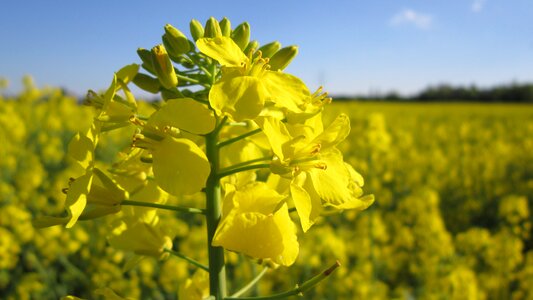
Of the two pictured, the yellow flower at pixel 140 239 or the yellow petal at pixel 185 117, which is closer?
the yellow petal at pixel 185 117

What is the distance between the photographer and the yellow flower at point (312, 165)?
115 cm

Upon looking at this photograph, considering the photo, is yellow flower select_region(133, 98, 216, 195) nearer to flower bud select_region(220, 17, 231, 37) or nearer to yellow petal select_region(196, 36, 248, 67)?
yellow petal select_region(196, 36, 248, 67)

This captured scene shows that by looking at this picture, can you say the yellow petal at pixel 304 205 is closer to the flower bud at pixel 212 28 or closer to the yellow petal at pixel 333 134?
the yellow petal at pixel 333 134

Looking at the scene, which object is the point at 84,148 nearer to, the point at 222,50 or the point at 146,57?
the point at 146,57

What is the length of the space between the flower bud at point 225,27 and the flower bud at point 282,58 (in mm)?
182

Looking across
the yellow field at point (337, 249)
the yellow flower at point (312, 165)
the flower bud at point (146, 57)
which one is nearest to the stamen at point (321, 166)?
the yellow flower at point (312, 165)

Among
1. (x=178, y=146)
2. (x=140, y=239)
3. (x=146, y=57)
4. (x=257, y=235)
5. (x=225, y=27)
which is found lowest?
(x=140, y=239)

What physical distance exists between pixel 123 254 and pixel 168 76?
329 cm

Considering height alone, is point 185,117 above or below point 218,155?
above

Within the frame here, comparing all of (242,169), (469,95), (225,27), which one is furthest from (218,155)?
(469,95)

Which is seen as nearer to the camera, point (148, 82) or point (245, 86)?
point (245, 86)

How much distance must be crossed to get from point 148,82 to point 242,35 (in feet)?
1.05

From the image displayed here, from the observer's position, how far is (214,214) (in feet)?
4.22

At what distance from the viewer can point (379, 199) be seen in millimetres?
7305
